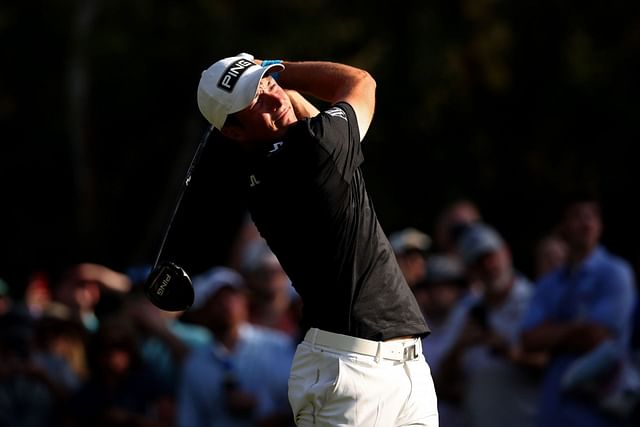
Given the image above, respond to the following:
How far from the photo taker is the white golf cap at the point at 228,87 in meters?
5.45

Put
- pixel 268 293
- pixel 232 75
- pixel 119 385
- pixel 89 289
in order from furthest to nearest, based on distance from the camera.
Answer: pixel 89 289, pixel 268 293, pixel 119 385, pixel 232 75

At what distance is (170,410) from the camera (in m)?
9.48

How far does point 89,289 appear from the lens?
11.5 m

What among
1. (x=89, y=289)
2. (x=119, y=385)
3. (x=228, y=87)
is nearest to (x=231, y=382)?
(x=119, y=385)

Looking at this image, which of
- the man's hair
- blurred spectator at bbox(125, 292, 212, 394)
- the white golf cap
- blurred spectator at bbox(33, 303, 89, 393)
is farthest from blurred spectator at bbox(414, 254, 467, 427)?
the white golf cap

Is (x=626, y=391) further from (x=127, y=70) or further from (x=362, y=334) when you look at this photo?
(x=127, y=70)

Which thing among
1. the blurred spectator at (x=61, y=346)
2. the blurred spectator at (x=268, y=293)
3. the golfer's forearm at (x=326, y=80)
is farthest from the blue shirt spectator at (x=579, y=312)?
the blurred spectator at (x=61, y=346)

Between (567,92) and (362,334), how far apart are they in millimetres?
11912

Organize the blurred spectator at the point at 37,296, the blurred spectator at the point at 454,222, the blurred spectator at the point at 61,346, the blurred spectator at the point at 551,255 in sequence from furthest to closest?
the blurred spectator at the point at 37,296
the blurred spectator at the point at 61,346
the blurred spectator at the point at 454,222
the blurred spectator at the point at 551,255

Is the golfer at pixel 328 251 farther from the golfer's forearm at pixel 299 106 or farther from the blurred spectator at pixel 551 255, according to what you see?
the blurred spectator at pixel 551 255

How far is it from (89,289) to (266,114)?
6.37 metres

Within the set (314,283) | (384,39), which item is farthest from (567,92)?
(314,283)

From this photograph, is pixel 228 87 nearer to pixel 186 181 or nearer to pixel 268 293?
pixel 186 181

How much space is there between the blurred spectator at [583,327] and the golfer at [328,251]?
2574 millimetres
